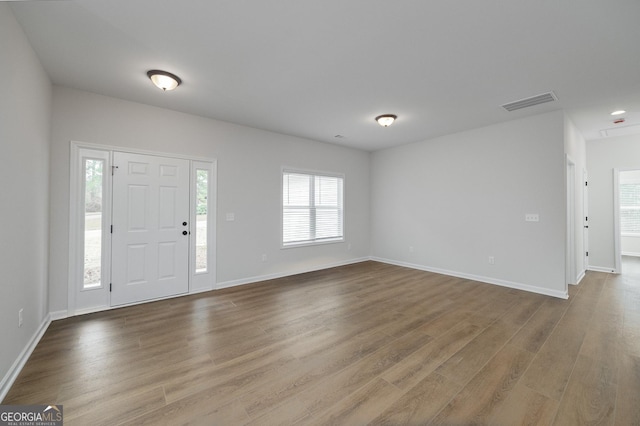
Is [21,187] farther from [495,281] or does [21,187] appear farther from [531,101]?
[495,281]

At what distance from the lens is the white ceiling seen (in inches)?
77.2

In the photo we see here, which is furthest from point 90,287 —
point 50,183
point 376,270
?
point 376,270

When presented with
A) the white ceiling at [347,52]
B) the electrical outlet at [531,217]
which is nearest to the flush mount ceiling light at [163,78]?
the white ceiling at [347,52]

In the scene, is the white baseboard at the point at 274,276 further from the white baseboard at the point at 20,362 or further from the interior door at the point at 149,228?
the white baseboard at the point at 20,362

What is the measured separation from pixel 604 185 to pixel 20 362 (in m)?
9.23

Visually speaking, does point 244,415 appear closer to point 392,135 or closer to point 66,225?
point 66,225

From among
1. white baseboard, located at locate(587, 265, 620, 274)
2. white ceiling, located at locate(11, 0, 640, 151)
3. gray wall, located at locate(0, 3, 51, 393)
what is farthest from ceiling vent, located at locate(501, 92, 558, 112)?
gray wall, located at locate(0, 3, 51, 393)

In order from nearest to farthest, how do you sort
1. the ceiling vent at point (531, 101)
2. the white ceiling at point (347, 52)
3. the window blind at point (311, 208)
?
the white ceiling at point (347, 52) < the ceiling vent at point (531, 101) < the window blind at point (311, 208)

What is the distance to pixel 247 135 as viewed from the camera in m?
4.62

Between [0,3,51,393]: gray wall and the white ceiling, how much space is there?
0.93 feet

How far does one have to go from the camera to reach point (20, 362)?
2.11 metres

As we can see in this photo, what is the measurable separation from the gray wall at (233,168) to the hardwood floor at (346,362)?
96 centimetres

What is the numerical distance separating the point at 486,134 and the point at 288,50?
3970 millimetres

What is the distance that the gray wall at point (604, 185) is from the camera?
16.9ft
